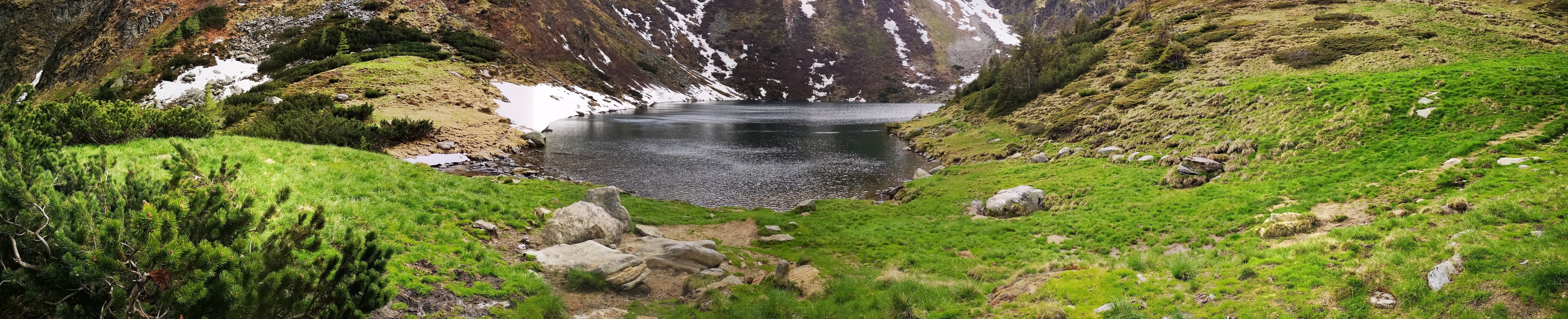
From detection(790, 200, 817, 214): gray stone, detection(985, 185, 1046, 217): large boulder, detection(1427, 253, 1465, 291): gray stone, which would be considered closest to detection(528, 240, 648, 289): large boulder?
detection(790, 200, 817, 214): gray stone

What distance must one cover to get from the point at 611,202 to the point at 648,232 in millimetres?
1606

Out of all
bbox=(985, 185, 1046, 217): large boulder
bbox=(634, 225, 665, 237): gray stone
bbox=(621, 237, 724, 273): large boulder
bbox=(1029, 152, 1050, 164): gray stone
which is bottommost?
bbox=(1029, 152, 1050, 164): gray stone

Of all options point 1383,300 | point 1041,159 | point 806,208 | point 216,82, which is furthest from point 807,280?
point 216,82

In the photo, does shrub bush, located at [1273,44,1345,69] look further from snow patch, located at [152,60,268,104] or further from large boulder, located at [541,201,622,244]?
snow patch, located at [152,60,268,104]

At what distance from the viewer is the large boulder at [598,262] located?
13.2 meters

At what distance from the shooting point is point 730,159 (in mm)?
46375

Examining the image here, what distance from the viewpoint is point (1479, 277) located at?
8.66 m

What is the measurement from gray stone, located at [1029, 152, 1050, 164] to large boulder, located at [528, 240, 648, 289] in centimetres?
2874

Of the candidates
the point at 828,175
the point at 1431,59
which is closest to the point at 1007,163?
the point at 828,175

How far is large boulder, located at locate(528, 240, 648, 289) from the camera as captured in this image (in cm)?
1319

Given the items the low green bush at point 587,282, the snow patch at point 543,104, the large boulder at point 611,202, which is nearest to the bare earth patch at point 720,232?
the large boulder at point 611,202

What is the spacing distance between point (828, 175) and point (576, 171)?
55.5 ft

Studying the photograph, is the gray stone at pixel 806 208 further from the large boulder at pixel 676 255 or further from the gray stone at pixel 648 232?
the large boulder at pixel 676 255

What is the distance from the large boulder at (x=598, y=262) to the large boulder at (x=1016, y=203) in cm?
1585
